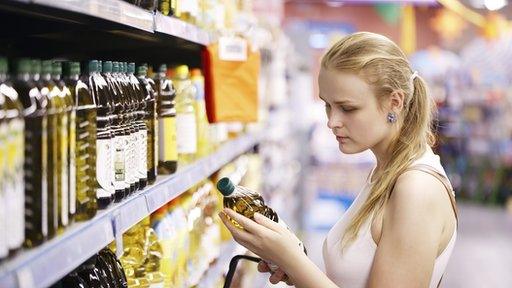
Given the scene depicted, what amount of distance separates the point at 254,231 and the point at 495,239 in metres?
8.67

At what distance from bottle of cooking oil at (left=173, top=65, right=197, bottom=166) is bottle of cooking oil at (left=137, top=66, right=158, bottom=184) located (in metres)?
0.44

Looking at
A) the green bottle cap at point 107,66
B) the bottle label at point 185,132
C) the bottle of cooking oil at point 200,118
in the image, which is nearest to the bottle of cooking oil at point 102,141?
the green bottle cap at point 107,66

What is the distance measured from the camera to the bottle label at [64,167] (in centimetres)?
159

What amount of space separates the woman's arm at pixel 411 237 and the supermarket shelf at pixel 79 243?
62 centimetres

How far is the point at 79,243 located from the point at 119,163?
19.0 inches

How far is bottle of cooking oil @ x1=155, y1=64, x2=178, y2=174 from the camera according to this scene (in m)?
2.67

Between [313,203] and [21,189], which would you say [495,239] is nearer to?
[313,203]

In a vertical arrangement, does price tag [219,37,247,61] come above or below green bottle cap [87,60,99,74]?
above

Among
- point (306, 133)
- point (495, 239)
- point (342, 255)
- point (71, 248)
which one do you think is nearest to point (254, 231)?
point (342, 255)

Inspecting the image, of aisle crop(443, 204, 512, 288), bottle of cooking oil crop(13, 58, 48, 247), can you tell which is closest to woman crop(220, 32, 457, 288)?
bottle of cooking oil crop(13, 58, 48, 247)

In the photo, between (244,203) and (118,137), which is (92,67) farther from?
(244,203)

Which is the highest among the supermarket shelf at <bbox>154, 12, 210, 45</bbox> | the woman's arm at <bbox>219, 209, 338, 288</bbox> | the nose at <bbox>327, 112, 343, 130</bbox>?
A: the supermarket shelf at <bbox>154, 12, 210, 45</bbox>

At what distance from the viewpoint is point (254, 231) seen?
2.08 m

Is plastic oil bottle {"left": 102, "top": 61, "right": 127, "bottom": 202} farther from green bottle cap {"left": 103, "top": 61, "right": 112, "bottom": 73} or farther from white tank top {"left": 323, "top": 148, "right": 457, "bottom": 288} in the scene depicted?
white tank top {"left": 323, "top": 148, "right": 457, "bottom": 288}
